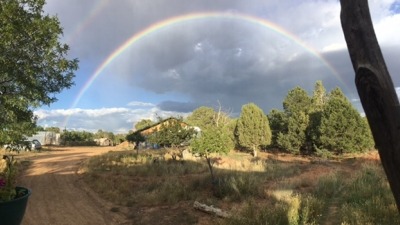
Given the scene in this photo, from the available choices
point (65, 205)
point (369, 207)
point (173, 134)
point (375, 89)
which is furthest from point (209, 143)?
point (375, 89)

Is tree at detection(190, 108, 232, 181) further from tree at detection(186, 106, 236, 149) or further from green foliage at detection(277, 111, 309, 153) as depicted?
green foliage at detection(277, 111, 309, 153)

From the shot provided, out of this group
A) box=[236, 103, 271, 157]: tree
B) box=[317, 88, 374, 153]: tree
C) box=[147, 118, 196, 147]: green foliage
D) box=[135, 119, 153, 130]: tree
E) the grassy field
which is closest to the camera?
the grassy field

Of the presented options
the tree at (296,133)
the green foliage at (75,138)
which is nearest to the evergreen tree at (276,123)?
the tree at (296,133)

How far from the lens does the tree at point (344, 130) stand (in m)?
34.3

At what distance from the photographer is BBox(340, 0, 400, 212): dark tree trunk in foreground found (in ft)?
6.91

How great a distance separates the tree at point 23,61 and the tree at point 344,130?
27.9 metres

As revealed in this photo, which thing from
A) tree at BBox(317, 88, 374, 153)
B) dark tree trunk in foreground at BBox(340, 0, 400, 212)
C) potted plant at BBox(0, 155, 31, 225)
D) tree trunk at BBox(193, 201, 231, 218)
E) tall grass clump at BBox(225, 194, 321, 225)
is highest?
tree at BBox(317, 88, 374, 153)

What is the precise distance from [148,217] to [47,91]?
622 cm

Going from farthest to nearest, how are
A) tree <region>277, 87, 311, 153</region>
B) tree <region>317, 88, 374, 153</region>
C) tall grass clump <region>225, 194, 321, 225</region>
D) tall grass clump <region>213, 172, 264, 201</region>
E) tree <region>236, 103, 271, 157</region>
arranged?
tree <region>236, 103, 271, 157</region> < tree <region>277, 87, 311, 153</region> < tree <region>317, 88, 374, 153</region> < tall grass clump <region>213, 172, 264, 201</region> < tall grass clump <region>225, 194, 321, 225</region>

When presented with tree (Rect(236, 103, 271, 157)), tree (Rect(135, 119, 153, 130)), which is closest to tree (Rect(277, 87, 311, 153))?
tree (Rect(236, 103, 271, 157))

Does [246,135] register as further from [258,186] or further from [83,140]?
[83,140]

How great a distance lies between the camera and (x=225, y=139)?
1978 cm

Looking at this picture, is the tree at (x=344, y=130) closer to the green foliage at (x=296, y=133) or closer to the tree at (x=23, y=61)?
the green foliage at (x=296, y=133)

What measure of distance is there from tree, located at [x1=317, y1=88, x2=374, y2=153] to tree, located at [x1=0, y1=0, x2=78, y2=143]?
1098 inches
